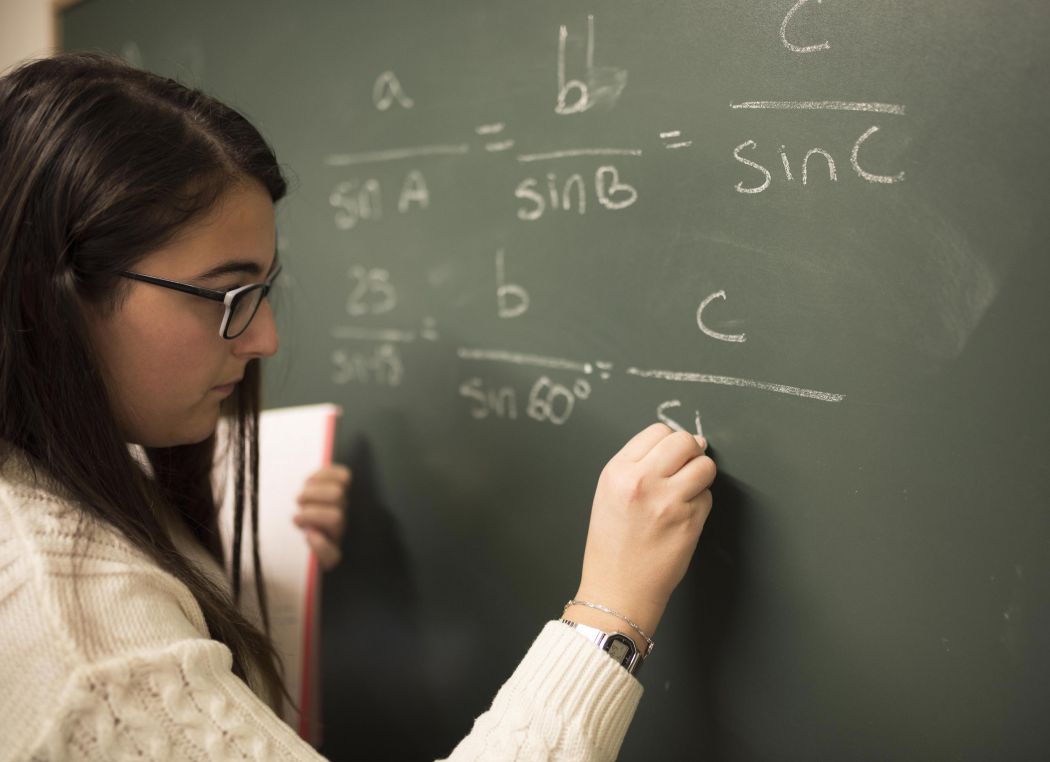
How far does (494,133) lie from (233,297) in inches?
16.3

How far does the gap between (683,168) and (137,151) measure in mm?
530

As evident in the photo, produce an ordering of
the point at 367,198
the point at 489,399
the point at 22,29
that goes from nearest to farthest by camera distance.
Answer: the point at 489,399, the point at 367,198, the point at 22,29

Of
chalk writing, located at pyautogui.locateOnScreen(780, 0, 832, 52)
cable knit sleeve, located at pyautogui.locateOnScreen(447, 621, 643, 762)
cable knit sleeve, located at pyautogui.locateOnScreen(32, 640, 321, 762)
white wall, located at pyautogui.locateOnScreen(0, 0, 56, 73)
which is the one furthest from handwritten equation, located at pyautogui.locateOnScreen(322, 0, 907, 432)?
white wall, located at pyautogui.locateOnScreen(0, 0, 56, 73)

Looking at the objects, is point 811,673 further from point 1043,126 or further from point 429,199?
point 429,199

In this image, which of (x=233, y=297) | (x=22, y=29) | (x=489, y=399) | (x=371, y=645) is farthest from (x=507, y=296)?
(x=22, y=29)

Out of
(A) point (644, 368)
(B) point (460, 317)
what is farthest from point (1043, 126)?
(B) point (460, 317)

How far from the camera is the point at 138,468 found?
2.70ft

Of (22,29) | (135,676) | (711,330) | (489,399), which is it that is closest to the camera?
(135,676)

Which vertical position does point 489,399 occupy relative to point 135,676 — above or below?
above

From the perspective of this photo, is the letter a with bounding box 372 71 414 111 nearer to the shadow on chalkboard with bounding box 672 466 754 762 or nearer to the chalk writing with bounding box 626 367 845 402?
the chalk writing with bounding box 626 367 845 402

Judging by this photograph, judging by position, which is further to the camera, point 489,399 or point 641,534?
point 489,399

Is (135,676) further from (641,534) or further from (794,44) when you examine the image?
(794,44)

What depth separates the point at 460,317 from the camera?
1.10 meters

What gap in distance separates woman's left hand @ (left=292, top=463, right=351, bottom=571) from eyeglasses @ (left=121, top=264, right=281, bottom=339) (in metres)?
0.44
